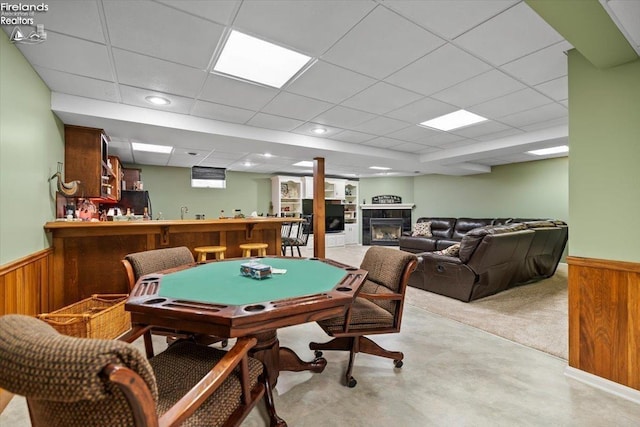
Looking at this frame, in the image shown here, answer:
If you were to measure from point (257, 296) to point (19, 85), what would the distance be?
2521mm

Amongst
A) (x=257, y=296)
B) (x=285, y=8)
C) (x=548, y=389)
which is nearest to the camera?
(x=257, y=296)

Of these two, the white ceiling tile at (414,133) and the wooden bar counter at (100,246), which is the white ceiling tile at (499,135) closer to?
the white ceiling tile at (414,133)

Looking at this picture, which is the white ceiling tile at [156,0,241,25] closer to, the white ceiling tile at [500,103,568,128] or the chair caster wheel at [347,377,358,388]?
the chair caster wheel at [347,377,358,388]

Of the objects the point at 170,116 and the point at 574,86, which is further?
the point at 170,116

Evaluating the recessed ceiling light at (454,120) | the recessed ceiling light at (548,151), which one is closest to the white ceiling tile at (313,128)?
the recessed ceiling light at (454,120)

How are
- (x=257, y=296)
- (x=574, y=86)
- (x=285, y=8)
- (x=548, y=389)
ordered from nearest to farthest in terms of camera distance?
(x=257, y=296) → (x=285, y=8) → (x=548, y=389) → (x=574, y=86)

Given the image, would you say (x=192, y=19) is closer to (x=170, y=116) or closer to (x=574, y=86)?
(x=170, y=116)

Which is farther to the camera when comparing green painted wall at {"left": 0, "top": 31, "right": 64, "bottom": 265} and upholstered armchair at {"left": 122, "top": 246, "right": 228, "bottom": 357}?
green painted wall at {"left": 0, "top": 31, "right": 64, "bottom": 265}

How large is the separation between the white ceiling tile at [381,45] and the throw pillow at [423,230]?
18.5ft

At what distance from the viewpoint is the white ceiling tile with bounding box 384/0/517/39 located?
5.64 feet

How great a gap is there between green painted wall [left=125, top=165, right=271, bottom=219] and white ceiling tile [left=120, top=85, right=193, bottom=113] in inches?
167

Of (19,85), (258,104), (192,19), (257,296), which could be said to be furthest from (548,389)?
(19,85)

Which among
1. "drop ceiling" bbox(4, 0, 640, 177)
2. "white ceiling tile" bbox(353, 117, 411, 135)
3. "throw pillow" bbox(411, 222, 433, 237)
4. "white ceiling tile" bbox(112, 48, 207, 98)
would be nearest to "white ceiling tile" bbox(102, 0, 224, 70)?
"drop ceiling" bbox(4, 0, 640, 177)

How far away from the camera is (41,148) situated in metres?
2.60
